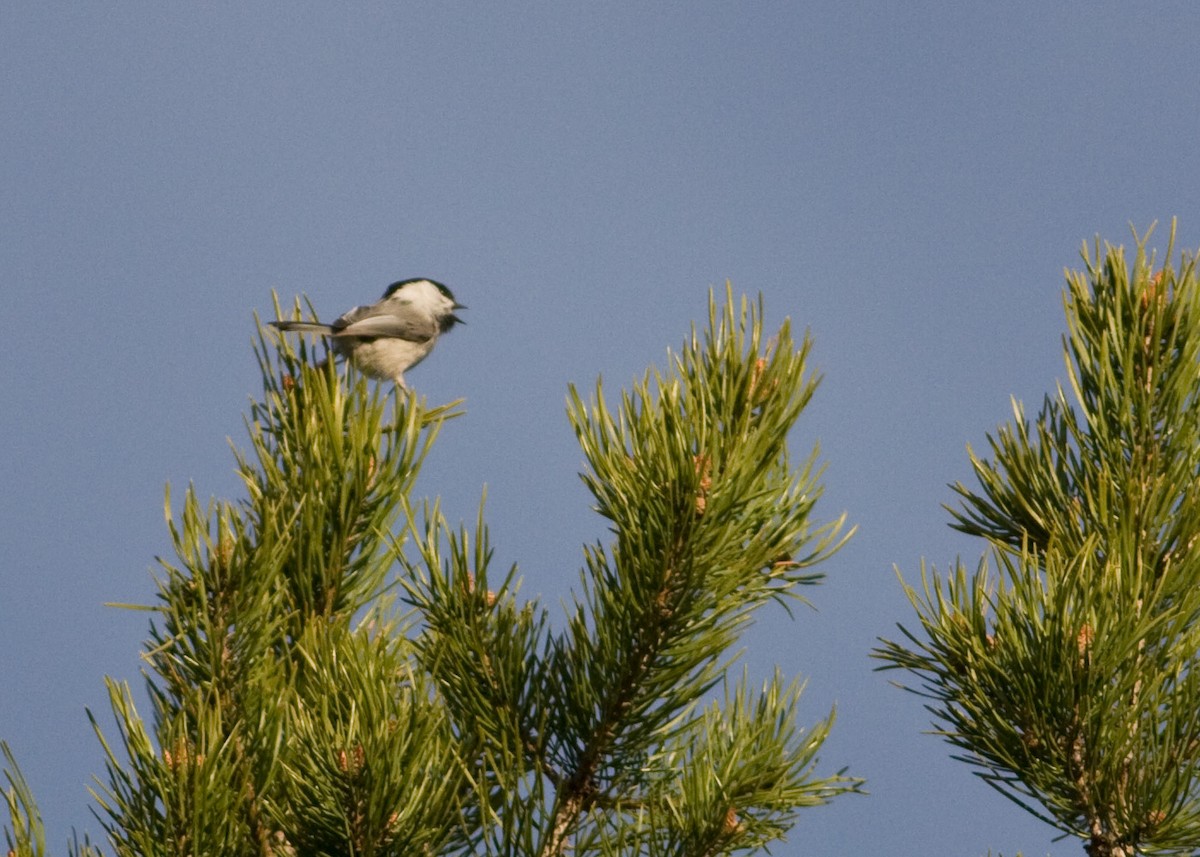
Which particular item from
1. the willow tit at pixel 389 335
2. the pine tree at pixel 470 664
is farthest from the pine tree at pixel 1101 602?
the willow tit at pixel 389 335

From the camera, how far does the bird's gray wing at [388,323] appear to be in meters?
7.09

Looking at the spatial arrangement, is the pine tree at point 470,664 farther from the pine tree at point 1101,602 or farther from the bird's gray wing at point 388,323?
the bird's gray wing at point 388,323

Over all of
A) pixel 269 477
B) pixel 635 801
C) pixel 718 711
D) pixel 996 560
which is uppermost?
pixel 269 477

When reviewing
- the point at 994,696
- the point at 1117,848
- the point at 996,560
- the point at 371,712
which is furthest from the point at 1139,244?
the point at 371,712

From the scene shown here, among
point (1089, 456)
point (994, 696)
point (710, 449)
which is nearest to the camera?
point (710, 449)

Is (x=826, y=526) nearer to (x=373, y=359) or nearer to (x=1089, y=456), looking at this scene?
(x=1089, y=456)

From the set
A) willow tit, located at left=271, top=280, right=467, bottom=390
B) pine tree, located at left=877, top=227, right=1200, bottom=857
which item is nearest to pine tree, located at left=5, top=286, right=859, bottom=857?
pine tree, located at left=877, top=227, right=1200, bottom=857

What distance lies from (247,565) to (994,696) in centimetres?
150

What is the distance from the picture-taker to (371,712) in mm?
2252

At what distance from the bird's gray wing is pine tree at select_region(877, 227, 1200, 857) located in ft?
14.7

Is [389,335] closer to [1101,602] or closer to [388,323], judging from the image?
[388,323]

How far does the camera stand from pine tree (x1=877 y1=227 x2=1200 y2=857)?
2.43 meters

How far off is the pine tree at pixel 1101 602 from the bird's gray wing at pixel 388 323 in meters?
4.48

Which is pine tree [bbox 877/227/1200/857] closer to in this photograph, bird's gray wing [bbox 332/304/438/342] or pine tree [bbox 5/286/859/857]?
pine tree [bbox 5/286/859/857]
